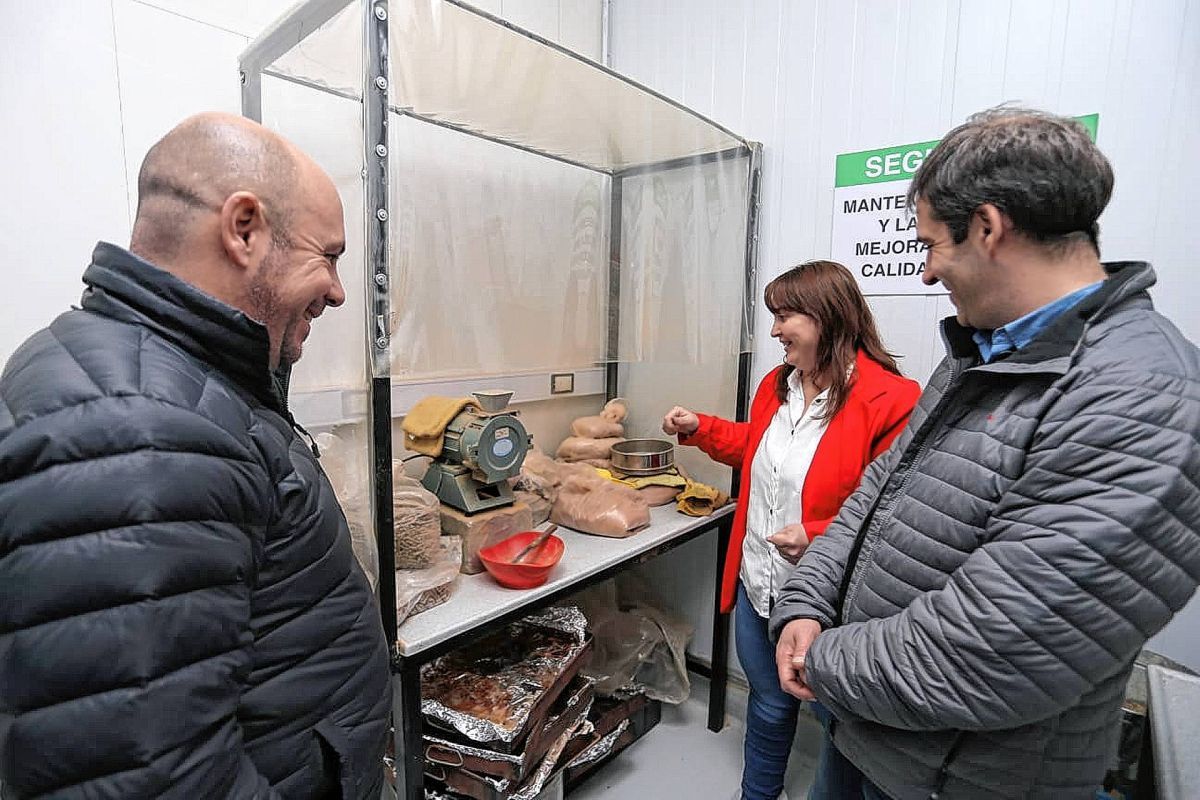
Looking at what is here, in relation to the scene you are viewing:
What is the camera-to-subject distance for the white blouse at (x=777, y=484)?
1.55 metres

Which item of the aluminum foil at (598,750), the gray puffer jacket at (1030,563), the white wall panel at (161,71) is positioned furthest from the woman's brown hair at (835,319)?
the white wall panel at (161,71)

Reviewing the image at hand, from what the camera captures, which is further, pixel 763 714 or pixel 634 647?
pixel 634 647

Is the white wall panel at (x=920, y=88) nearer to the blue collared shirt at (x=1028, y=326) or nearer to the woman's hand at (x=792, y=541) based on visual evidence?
the woman's hand at (x=792, y=541)

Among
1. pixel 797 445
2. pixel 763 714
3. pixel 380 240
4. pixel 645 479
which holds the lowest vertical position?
pixel 763 714

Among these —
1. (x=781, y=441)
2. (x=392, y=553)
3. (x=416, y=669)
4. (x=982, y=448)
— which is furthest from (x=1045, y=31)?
(x=416, y=669)

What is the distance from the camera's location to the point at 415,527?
4.35ft

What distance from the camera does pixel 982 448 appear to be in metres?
0.85

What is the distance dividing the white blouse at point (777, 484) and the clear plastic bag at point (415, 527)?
86cm

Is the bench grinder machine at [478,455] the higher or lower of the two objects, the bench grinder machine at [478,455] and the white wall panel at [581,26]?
the lower

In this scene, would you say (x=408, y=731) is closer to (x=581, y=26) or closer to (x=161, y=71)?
(x=161, y=71)

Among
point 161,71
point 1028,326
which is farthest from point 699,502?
point 161,71

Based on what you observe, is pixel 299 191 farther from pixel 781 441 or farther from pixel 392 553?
pixel 781 441

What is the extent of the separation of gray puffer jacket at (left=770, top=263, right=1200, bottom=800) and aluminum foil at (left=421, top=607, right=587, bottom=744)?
0.82m

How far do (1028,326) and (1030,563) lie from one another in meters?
0.34
